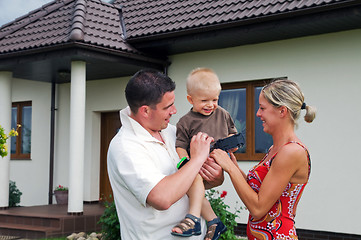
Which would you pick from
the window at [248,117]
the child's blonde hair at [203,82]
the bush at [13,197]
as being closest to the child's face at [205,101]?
the child's blonde hair at [203,82]

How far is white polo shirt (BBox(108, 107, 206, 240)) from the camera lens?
2459 mm

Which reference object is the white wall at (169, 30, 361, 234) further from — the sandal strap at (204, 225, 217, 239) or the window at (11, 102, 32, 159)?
the window at (11, 102, 32, 159)

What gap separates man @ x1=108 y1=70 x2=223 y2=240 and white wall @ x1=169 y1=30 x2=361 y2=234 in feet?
19.4

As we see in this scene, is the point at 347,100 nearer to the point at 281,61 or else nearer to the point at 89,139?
the point at 281,61

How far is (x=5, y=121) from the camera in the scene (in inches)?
426

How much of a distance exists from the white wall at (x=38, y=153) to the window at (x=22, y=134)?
277mm

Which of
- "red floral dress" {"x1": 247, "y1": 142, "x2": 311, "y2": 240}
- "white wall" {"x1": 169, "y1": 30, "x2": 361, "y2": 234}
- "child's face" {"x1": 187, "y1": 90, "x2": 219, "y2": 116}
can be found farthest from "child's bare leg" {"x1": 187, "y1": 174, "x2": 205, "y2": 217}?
"white wall" {"x1": 169, "y1": 30, "x2": 361, "y2": 234}

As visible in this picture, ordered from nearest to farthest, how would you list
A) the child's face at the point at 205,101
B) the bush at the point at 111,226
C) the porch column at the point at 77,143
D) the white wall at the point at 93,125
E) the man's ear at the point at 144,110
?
the man's ear at the point at 144,110, the child's face at the point at 205,101, the bush at the point at 111,226, the porch column at the point at 77,143, the white wall at the point at 93,125

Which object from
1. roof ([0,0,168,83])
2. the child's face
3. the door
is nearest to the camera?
the child's face

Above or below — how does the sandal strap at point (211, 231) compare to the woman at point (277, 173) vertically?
below

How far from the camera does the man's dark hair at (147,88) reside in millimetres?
2615

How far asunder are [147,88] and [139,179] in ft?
1.58

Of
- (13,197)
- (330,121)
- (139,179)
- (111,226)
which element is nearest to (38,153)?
(13,197)

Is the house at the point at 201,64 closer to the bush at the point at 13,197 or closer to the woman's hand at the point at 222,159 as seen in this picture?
the bush at the point at 13,197
